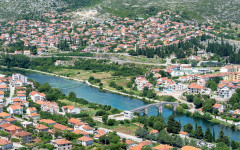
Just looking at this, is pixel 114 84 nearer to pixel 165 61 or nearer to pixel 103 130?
pixel 165 61

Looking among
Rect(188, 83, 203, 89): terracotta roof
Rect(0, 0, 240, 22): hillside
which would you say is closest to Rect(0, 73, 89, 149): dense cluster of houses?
Rect(188, 83, 203, 89): terracotta roof

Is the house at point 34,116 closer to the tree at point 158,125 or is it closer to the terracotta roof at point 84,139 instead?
the terracotta roof at point 84,139

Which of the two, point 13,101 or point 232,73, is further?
point 232,73

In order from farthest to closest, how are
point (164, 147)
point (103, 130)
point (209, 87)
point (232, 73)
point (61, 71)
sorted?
point (61, 71)
point (232, 73)
point (209, 87)
point (103, 130)
point (164, 147)

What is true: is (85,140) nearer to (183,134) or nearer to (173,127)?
(173,127)

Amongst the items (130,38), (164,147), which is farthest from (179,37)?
(164,147)

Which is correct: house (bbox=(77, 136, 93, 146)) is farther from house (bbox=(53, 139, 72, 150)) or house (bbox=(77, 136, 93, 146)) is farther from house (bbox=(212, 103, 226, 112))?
house (bbox=(212, 103, 226, 112))

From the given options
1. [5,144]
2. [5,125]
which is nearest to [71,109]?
[5,125]
